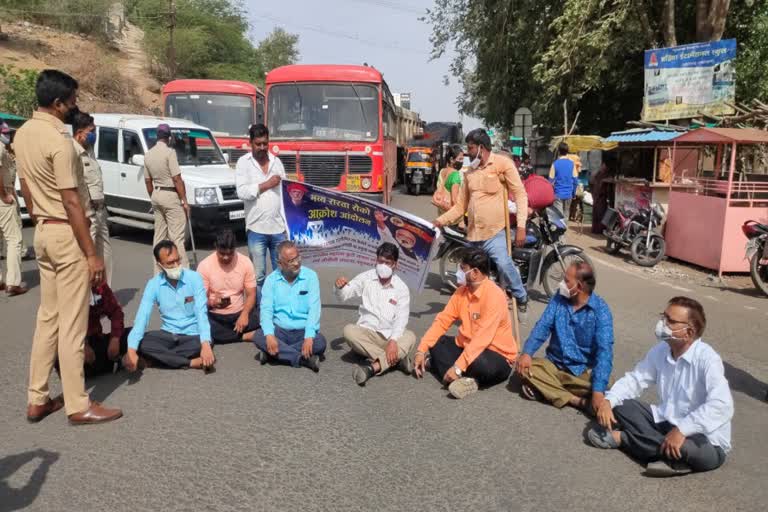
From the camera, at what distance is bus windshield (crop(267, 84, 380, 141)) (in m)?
13.0

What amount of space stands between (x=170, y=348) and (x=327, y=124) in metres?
8.55

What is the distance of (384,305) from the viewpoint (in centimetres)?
543

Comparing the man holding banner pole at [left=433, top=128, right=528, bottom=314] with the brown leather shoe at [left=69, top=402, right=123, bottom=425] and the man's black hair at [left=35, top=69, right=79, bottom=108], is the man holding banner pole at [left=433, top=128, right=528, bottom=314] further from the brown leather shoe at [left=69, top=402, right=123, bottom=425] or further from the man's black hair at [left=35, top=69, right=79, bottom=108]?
the man's black hair at [left=35, top=69, right=79, bottom=108]

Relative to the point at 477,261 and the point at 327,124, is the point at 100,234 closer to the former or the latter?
the point at 477,261

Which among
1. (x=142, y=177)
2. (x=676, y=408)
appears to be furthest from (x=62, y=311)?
(x=142, y=177)

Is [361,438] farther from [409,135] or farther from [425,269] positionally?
[409,135]

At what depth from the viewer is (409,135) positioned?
30172 mm

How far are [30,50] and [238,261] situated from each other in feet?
133

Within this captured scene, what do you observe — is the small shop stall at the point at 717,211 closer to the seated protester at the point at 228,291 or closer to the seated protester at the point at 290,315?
the seated protester at the point at 290,315

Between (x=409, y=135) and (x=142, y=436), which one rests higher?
(x=409, y=135)

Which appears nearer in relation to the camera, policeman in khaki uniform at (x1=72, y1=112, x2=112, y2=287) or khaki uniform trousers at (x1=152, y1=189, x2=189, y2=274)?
policeman in khaki uniform at (x1=72, y1=112, x2=112, y2=287)

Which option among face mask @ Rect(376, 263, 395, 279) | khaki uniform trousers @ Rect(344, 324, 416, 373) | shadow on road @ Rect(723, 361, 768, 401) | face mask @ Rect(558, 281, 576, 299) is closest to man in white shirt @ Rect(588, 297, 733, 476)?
face mask @ Rect(558, 281, 576, 299)

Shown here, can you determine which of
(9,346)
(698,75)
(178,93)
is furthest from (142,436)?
(698,75)

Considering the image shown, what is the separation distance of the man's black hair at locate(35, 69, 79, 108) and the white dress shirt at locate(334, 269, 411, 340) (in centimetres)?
254
